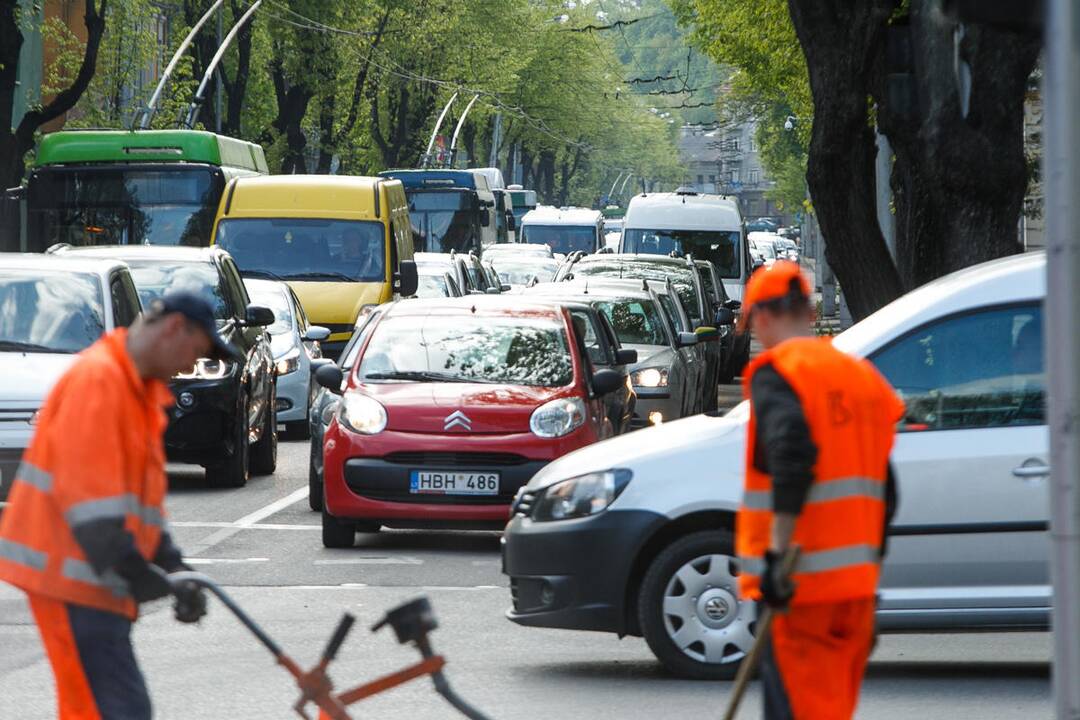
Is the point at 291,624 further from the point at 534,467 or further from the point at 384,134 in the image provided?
the point at 384,134

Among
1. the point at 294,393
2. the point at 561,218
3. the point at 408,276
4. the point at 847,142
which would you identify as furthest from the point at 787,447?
the point at 561,218

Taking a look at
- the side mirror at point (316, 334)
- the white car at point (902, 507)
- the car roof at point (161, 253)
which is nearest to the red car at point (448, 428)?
the white car at point (902, 507)

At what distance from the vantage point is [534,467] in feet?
42.2

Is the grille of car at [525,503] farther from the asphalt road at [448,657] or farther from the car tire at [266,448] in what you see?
the car tire at [266,448]

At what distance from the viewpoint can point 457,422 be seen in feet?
42.4

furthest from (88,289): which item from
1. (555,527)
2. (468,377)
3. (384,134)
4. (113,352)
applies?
(384,134)

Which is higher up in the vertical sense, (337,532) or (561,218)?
(561,218)

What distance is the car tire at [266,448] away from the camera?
59.7ft

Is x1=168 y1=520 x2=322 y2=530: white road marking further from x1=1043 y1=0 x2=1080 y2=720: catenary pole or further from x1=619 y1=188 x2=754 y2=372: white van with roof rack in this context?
x1=619 y1=188 x2=754 y2=372: white van with roof rack

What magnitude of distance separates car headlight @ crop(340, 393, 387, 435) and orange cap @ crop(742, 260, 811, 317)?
7.37 metres

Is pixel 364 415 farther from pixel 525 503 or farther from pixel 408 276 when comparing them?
pixel 408 276

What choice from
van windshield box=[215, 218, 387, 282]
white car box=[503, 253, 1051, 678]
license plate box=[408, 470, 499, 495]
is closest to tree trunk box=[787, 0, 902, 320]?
van windshield box=[215, 218, 387, 282]

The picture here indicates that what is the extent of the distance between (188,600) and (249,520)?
955cm

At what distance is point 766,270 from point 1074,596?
1.70 m
